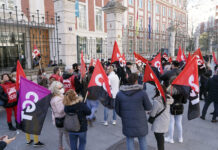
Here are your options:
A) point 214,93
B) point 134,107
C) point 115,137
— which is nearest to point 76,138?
point 134,107

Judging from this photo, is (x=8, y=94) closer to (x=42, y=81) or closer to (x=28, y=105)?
(x=42, y=81)

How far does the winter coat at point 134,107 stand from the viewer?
3021 millimetres

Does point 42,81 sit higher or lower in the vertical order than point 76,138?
higher

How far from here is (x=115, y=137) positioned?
14.7 ft

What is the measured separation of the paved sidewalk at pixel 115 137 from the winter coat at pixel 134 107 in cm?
116

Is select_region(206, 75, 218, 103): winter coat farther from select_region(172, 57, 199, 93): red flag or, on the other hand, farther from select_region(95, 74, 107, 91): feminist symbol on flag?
select_region(95, 74, 107, 91): feminist symbol on flag

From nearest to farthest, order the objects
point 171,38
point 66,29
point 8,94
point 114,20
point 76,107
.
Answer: point 76,107, point 8,94, point 66,29, point 114,20, point 171,38

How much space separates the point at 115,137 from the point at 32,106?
7.44ft

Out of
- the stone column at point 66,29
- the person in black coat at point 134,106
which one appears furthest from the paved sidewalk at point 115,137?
the stone column at point 66,29

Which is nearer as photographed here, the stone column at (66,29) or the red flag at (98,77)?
the red flag at (98,77)

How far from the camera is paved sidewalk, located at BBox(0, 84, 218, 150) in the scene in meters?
4.04

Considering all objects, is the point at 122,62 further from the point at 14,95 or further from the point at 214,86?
the point at 14,95

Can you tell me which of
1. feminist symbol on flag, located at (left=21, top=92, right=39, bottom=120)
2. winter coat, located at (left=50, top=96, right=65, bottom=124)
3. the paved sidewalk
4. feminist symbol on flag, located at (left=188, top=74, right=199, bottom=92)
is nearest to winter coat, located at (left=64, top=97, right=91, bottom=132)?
winter coat, located at (left=50, top=96, right=65, bottom=124)

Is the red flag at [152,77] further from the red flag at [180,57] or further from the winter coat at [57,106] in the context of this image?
the red flag at [180,57]
